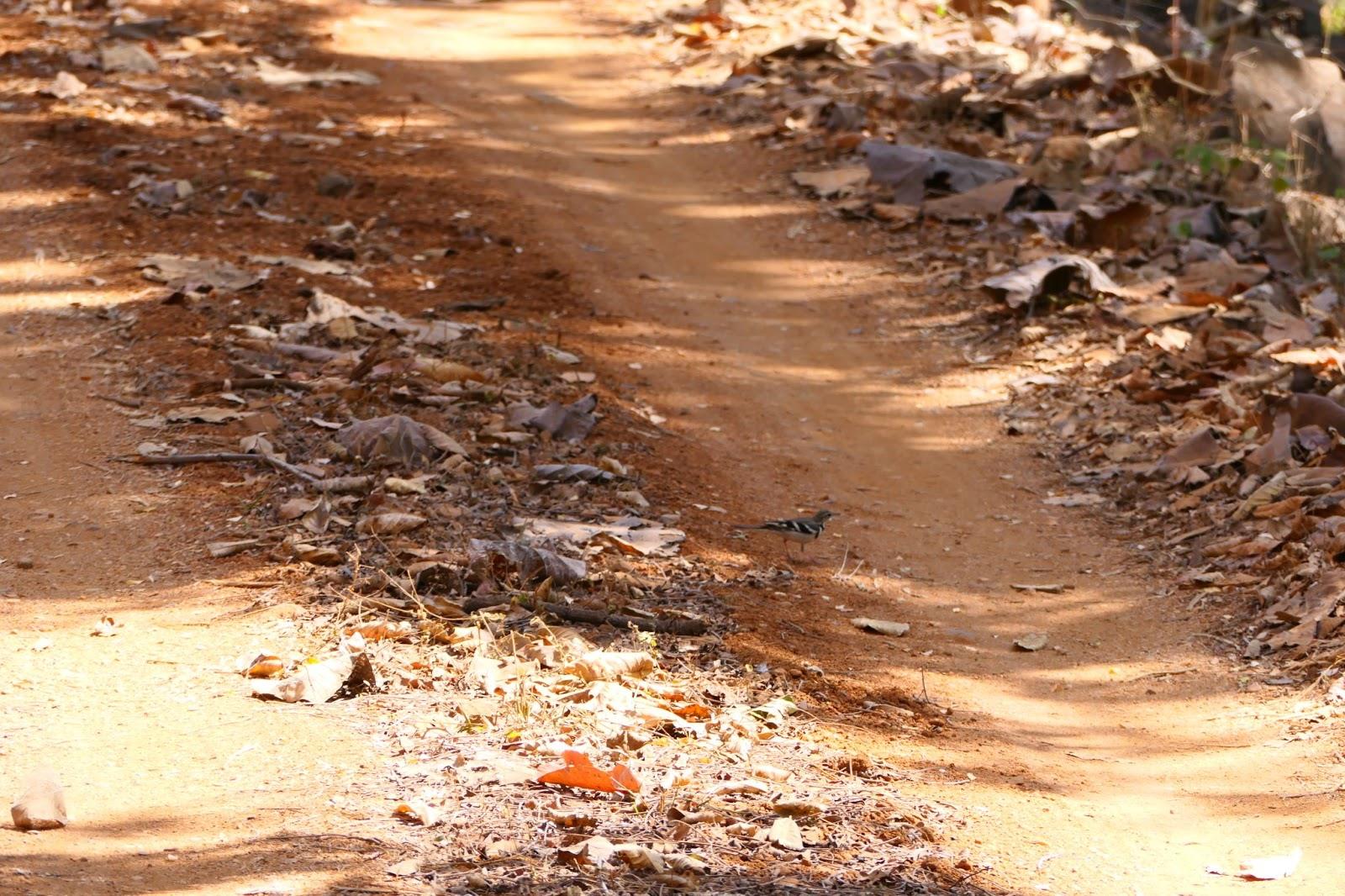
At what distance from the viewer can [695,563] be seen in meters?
6.08

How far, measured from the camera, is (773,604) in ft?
19.5

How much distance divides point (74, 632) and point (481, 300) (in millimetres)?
4014

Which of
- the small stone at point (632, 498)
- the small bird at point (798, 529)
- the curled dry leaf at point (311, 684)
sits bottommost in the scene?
the small stone at point (632, 498)

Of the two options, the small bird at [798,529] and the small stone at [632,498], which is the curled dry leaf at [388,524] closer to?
the small stone at [632,498]

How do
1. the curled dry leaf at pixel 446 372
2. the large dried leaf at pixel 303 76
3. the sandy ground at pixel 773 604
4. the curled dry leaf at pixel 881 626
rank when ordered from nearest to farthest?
the sandy ground at pixel 773 604 < the curled dry leaf at pixel 881 626 < the curled dry leaf at pixel 446 372 < the large dried leaf at pixel 303 76

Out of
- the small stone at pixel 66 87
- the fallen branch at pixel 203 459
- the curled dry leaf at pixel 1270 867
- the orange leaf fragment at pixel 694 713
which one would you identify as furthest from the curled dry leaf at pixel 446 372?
the small stone at pixel 66 87

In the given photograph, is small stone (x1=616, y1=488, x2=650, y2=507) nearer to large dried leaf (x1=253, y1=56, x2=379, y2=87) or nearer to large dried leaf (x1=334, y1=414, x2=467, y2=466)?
large dried leaf (x1=334, y1=414, x2=467, y2=466)

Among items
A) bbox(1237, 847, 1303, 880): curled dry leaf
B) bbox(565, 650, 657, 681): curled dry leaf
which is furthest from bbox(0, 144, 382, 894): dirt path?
bbox(1237, 847, 1303, 880): curled dry leaf

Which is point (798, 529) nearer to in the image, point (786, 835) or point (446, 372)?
point (786, 835)

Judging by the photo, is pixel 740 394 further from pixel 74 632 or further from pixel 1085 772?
pixel 74 632

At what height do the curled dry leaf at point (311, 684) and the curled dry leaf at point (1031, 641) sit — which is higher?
the curled dry leaf at point (311, 684)

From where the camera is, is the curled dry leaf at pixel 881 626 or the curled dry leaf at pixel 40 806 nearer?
the curled dry leaf at pixel 40 806

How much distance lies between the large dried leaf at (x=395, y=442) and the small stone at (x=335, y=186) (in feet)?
12.6

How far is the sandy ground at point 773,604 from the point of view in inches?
164
